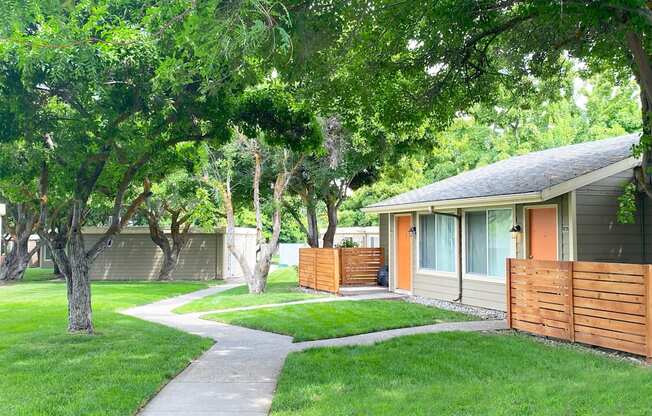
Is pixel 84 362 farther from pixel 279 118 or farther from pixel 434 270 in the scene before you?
pixel 434 270

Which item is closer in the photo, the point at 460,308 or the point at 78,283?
the point at 78,283

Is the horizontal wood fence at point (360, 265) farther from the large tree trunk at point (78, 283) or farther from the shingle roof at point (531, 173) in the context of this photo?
the large tree trunk at point (78, 283)

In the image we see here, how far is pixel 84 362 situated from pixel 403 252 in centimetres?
1090

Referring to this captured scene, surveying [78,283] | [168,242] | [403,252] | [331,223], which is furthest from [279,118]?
[168,242]

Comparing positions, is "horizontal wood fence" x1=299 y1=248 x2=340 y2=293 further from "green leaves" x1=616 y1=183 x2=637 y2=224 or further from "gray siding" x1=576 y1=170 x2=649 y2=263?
"green leaves" x1=616 y1=183 x2=637 y2=224

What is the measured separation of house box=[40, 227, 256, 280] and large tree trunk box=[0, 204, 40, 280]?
2.29 metres

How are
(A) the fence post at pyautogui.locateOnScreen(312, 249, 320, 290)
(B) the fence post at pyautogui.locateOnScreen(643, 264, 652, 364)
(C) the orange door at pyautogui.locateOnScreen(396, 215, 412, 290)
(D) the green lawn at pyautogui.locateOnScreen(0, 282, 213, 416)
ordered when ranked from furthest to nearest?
(A) the fence post at pyautogui.locateOnScreen(312, 249, 320, 290)
(C) the orange door at pyautogui.locateOnScreen(396, 215, 412, 290)
(B) the fence post at pyautogui.locateOnScreen(643, 264, 652, 364)
(D) the green lawn at pyautogui.locateOnScreen(0, 282, 213, 416)

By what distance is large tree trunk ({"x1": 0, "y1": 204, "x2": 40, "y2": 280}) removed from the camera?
80.6 ft

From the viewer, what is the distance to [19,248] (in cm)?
2483

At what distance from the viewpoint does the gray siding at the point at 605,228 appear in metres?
11.1

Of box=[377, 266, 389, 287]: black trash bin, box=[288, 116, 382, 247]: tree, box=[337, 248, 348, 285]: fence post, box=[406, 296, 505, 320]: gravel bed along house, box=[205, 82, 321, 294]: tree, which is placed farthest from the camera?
box=[337, 248, 348, 285]: fence post

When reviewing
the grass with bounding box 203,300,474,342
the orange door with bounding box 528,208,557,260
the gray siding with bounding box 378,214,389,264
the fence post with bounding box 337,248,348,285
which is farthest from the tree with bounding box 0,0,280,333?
the gray siding with bounding box 378,214,389,264

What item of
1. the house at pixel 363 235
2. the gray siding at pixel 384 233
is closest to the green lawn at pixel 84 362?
the gray siding at pixel 384 233

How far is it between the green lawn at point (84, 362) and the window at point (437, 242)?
22.5 feet
